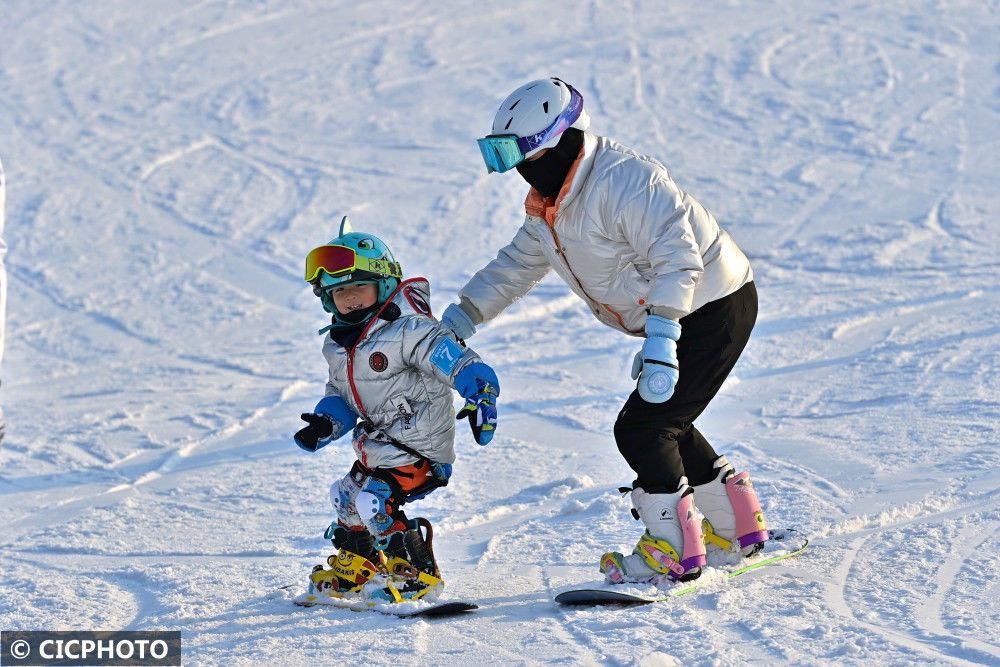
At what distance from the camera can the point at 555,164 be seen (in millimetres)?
3826

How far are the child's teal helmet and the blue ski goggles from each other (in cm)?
51

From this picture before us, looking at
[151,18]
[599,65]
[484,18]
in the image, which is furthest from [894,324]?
[151,18]

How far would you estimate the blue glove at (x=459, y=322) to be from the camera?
4.21m

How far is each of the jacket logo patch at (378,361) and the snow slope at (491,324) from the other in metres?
0.81

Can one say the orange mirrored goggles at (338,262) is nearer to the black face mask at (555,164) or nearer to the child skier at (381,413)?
the child skier at (381,413)

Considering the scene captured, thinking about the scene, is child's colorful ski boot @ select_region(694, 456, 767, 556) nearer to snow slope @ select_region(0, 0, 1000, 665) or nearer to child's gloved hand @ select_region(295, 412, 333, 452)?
snow slope @ select_region(0, 0, 1000, 665)

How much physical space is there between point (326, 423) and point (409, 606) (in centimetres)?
67

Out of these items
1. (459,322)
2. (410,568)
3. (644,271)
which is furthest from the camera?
(459,322)

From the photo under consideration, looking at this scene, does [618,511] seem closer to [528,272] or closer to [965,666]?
[528,272]

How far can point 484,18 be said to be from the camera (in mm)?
15961

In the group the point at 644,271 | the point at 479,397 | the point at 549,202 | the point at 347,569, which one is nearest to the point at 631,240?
the point at 644,271

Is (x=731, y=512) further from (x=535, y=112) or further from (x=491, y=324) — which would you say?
(x=491, y=324)

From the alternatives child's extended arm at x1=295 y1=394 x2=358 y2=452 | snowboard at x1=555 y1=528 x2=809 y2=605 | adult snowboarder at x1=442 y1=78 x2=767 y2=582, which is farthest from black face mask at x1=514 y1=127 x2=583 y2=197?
snowboard at x1=555 y1=528 x2=809 y2=605

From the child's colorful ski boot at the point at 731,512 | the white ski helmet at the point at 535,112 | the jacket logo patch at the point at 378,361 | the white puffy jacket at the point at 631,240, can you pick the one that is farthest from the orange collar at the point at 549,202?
the child's colorful ski boot at the point at 731,512
